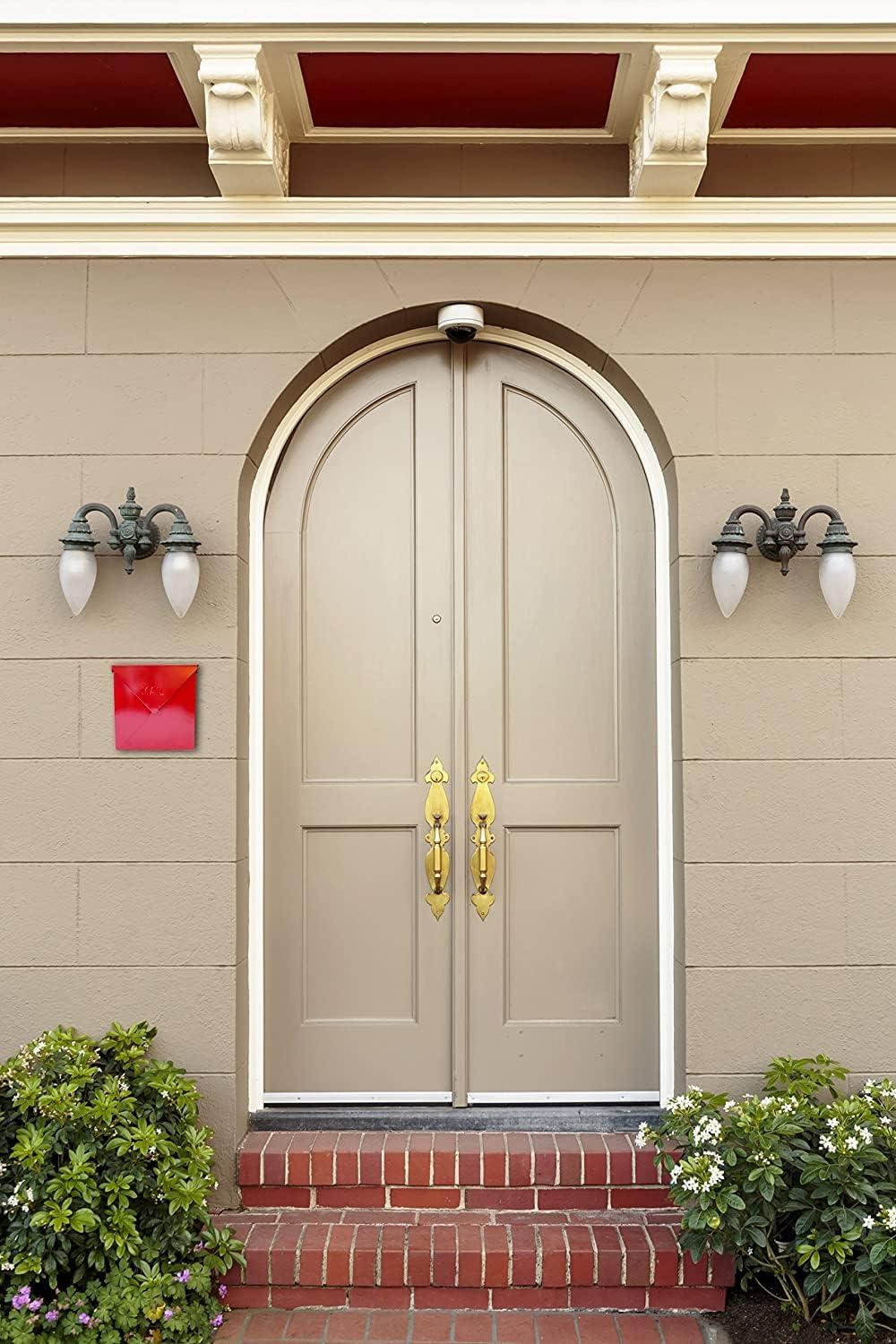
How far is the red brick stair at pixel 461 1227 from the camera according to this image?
3.05m

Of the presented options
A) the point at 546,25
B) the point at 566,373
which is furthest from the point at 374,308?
the point at 546,25

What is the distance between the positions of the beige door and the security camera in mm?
217

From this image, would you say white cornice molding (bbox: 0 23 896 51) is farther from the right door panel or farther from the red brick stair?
the red brick stair

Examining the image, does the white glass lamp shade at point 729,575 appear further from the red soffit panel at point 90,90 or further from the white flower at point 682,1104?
the red soffit panel at point 90,90

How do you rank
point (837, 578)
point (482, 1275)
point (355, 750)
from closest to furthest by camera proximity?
point (482, 1275), point (837, 578), point (355, 750)

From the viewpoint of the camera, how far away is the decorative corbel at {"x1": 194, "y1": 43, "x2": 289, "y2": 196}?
10.0 feet

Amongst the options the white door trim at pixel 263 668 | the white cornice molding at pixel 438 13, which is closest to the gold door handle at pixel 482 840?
the white door trim at pixel 263 668

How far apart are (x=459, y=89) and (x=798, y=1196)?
3280 millimetres

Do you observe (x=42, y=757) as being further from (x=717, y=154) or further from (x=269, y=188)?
(x=717, y=154)

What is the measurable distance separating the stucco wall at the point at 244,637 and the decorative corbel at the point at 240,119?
0.90 feet

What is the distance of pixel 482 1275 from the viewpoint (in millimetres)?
3055

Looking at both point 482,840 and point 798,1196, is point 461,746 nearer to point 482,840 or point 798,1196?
point 482,840

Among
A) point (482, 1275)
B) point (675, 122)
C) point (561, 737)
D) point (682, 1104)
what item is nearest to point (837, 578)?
point (561, 737)

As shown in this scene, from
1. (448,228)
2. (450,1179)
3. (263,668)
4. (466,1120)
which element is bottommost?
(450,1179)
